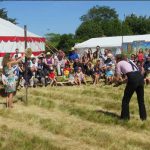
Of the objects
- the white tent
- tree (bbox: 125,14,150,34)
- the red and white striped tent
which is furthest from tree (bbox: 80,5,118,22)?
the red and white striped tent

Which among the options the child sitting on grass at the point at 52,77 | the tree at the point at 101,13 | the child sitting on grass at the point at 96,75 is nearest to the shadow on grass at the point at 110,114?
the child sitting on grass at the point at 52,77

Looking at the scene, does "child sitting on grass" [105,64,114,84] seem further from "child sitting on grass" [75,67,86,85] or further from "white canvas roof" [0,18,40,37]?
"white canvas roof" [0,18,40,37]

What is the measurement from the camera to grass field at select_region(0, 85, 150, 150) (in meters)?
8.74

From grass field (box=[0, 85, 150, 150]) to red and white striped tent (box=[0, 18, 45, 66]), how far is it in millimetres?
6357

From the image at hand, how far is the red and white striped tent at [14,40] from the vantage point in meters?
21.2

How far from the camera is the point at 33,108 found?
12.9 metres

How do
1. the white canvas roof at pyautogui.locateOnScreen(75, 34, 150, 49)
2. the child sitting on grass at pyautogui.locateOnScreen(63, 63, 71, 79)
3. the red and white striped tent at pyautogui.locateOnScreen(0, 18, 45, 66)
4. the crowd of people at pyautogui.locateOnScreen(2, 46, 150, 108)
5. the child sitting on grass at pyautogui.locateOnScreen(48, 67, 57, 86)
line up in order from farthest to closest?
the white canvas roof at pyautogui.locateOnScreen(75, 34, 150, 49)
the red and white striped tent at pyautogui.locateOnScreen(0, 18, 45, 66)
the child sitting on grass at pyautogui.locateOnScreen(63, 63, 71, 79)
the child sitting on grass at pyautogui.locateOnScreen(48, 67, 57, 86)
the crowd of people at pyautogui.locateOnScreen(2, 46, 150, 108)

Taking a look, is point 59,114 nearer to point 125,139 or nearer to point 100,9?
point 125,139

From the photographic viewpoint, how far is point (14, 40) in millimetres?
21688

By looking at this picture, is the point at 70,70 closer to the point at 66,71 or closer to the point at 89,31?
the point at 66,71

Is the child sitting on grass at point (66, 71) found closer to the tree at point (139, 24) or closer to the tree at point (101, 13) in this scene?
the tree at point (139, 24)

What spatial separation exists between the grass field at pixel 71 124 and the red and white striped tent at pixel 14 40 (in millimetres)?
6357

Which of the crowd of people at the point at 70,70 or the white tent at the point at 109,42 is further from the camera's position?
the white tent at the point at 109,42

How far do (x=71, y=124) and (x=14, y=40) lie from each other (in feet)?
38.7
